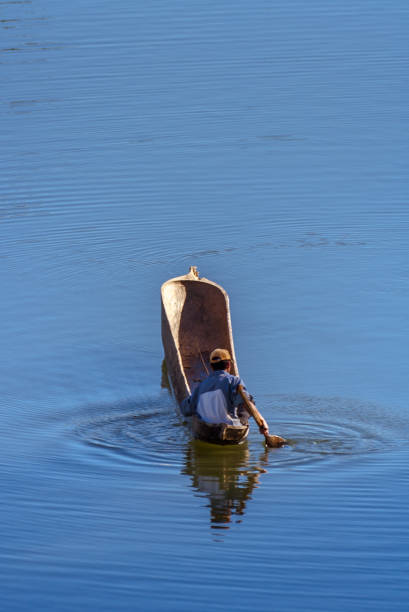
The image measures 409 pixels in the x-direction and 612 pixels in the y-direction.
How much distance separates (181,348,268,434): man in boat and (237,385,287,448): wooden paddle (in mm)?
38

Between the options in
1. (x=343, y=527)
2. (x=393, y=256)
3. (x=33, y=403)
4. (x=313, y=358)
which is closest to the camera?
(x=343, y=527)

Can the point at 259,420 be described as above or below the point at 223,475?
above

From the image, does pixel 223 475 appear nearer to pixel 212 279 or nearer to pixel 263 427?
pixel 263 427

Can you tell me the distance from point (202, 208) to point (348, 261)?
10.6ft

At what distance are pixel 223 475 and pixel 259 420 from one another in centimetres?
73

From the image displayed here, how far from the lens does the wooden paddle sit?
10.6 meters

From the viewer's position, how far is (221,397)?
10.8 meters

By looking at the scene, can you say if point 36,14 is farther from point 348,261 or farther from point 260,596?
point 260,596

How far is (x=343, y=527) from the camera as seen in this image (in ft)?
30.9

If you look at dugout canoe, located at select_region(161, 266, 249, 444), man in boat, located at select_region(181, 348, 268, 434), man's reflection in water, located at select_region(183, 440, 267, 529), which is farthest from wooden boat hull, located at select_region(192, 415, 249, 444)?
dugout canoe, located at select_region(161, 266, 249, 444)

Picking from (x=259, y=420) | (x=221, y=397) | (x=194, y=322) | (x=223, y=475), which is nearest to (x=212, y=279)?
(x=194, y=322)

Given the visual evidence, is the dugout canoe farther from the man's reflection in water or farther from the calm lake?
the man's reflection in water

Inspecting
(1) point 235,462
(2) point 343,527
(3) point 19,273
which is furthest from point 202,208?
(2) point 343,527

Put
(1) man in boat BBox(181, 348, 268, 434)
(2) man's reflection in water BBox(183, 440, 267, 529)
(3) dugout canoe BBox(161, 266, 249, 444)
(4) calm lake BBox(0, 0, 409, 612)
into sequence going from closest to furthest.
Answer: (4) calm lake BBox(0, 0, 409, 612)
(2) man's reflection in water BBox(183, 440, 267, 529)
(1) man in boat BBox(181, 348, 268, 434)
(3) dugout canoe BBox(161, 266, 249, 444)
